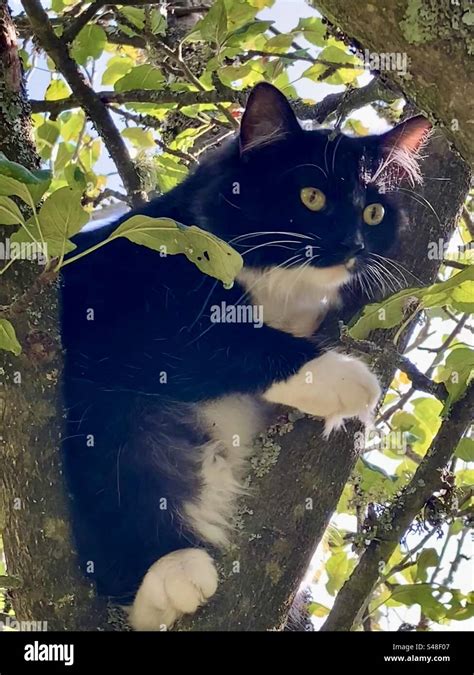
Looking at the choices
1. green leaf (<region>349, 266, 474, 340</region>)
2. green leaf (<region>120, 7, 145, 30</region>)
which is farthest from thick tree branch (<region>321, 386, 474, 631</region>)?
green leaf (<region>120, 7, 145, 30</region>)

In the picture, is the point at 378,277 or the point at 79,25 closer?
the point at 378,277

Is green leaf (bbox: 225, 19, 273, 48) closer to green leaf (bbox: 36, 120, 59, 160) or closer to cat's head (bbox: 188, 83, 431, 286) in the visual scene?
cat's head (bbox: 188, 83, 431, 286)

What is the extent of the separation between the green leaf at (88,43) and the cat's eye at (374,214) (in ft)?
3.28

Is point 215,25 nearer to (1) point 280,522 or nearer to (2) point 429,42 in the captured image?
(2) point 429,42

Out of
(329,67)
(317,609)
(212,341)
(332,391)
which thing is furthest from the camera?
(329,67)

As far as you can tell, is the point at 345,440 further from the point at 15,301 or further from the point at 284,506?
the point at 15,301

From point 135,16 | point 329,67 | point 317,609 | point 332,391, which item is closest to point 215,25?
point 135,16

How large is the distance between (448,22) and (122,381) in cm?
122

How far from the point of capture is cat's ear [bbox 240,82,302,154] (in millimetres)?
2170

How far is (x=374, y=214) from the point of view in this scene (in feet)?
7.40

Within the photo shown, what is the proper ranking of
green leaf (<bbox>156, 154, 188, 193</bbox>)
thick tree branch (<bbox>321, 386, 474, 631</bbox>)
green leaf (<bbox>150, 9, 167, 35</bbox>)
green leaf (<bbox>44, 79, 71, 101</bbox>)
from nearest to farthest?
1. thick tree branch (<bbox>321, 386, 474, 631</bbox>)
2. green leaf (<bbox>150, 9, 167, 35</bbox>)
3. green leaf (<bbox>156, 154, 188, 193</bbox>)
4. green leaf (<bbox>44, 79, 71, 101</bbox>)

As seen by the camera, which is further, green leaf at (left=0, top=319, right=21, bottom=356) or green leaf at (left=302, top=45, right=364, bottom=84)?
green leaf at (left=302, top=45, right=364, bottom=84)

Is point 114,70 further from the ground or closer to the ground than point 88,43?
further from the ground

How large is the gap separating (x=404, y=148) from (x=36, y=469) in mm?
1414
